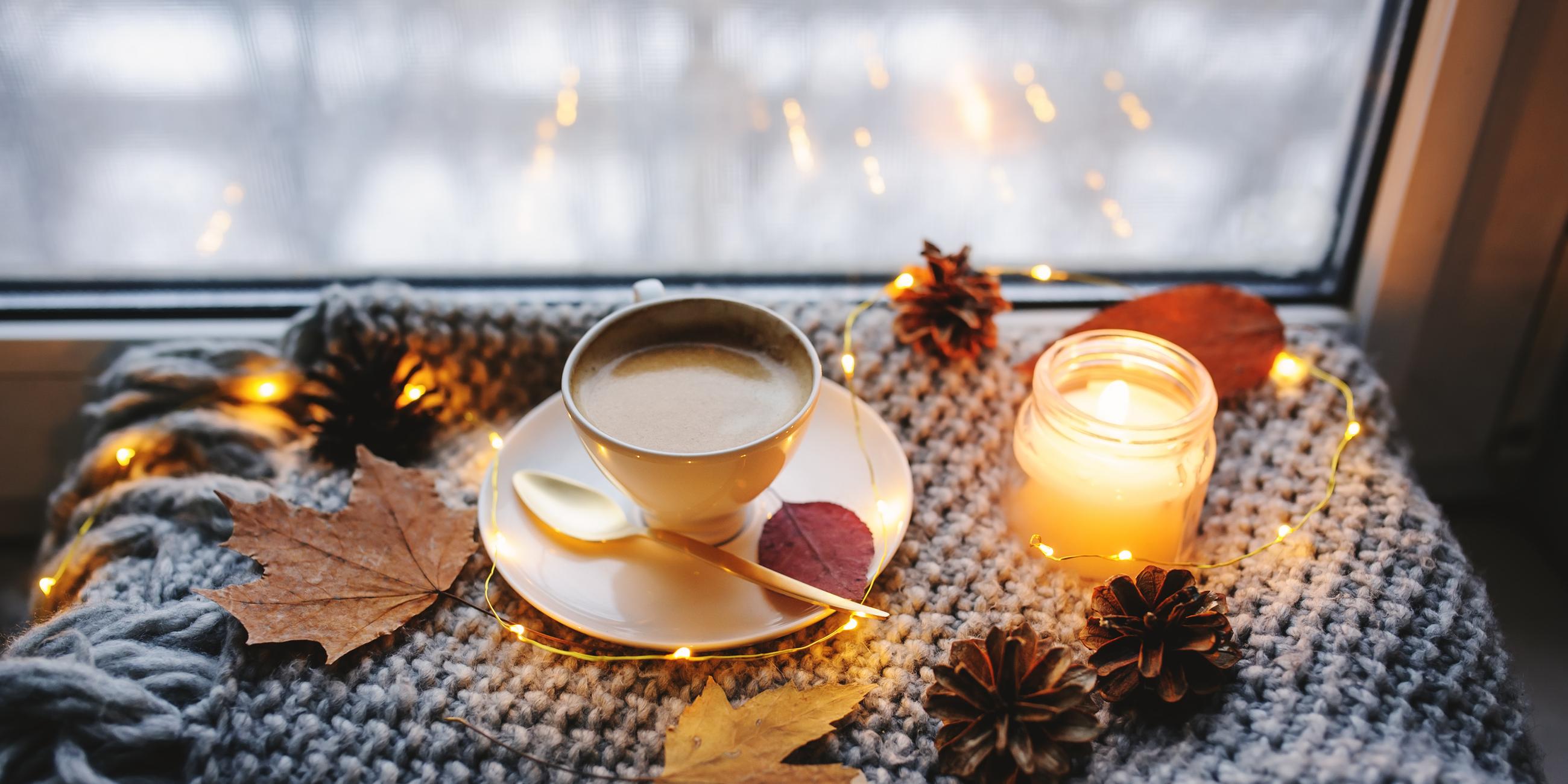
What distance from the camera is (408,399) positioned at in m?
0.81

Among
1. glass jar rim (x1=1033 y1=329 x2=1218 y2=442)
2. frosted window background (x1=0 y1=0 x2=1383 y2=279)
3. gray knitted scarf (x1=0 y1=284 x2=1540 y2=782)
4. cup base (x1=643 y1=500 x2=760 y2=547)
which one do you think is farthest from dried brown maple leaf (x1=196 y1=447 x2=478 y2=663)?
glass jar rim (x1=1033 y1=329 x2=1218 y2=442)

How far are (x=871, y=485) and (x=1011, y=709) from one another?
21 cm

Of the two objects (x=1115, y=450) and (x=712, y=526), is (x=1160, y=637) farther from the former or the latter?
(x=712, y=526)

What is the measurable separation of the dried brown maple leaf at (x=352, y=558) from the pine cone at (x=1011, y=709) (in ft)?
1.06

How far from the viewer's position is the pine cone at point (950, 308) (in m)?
0.81

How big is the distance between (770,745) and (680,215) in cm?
53

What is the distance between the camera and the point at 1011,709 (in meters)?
0.57

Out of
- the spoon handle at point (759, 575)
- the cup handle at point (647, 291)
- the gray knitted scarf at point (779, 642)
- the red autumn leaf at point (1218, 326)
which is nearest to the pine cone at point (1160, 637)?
the gray knitted scarf at point (779, 642)

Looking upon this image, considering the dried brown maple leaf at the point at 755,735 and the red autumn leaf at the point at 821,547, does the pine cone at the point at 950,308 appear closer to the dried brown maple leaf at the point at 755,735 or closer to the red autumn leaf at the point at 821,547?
the red autumn leaf at the point at 821,547

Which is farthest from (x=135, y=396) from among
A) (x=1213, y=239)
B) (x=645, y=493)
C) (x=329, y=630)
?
(x=1213, y=239)

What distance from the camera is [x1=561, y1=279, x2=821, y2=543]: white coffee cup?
599 millimetres

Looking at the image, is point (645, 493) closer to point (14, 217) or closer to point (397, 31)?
point (397, 31)

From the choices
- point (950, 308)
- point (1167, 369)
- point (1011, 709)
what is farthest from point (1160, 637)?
point (950, 308)

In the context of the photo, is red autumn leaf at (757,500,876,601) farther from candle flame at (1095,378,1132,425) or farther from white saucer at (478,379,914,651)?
candle flame at (1095,378,1132,425)
